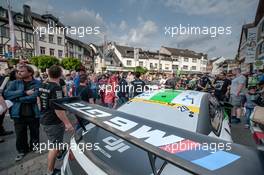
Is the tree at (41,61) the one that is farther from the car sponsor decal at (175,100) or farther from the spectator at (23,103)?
the car sponsor decal at (175,100)

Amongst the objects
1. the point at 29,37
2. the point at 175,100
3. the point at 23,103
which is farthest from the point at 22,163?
the point at 29,37

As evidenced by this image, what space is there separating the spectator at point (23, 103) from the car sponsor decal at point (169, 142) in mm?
2389

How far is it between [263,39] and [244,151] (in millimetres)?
24707

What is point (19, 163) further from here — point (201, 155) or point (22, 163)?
point (201, 155)

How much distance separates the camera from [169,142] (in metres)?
0.97

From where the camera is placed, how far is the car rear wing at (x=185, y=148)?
2.50 ft

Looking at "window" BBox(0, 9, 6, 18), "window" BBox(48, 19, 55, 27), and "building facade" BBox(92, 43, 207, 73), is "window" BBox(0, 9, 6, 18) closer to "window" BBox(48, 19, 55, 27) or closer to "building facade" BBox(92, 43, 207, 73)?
"window" BBox(48, 19, 55, 27)

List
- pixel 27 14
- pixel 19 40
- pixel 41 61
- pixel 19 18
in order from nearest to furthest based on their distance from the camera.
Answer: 1. pixel 41 61
2. pixel 19 40
3. pixel 19 18
4. pixel 27 14

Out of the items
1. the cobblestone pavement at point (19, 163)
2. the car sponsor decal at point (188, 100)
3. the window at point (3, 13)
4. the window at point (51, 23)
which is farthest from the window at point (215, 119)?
the window at point (51, 23)

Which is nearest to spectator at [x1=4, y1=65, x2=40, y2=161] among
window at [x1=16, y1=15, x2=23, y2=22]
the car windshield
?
the car windshield

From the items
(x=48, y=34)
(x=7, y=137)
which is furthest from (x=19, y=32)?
(x=7, y=137)

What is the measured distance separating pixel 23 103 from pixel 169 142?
3249mm

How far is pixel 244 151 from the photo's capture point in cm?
90

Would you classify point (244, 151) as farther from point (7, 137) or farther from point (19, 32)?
point (19, 32)
